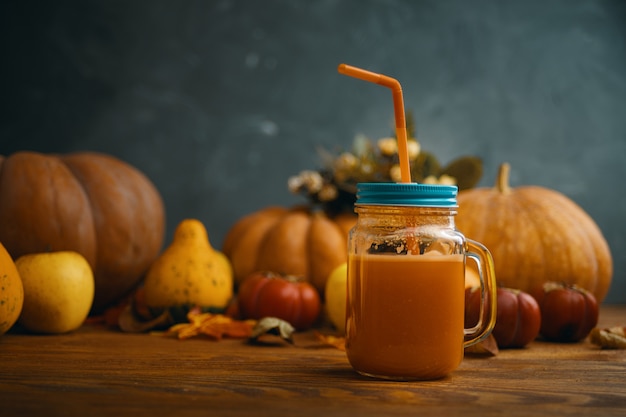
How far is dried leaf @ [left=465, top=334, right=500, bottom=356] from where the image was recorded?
1.50m

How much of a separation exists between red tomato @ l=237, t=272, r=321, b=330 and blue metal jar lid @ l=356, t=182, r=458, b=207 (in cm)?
71

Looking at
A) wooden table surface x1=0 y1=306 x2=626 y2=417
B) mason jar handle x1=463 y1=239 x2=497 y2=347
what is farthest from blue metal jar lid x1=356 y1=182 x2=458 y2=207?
wooden table surface x1=0 y1=306 x2=626 y2=417

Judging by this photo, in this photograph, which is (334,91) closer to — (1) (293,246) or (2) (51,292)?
(1) (293,246)

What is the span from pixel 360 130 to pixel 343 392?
1.85 metres

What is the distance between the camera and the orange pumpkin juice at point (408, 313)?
1.15m

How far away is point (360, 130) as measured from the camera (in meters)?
2.85

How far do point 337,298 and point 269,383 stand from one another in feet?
2.19

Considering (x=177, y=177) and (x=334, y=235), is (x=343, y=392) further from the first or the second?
(x=177, y=177)

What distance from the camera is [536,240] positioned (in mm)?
2025

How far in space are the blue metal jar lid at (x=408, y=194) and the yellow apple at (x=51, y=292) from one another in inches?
34.0

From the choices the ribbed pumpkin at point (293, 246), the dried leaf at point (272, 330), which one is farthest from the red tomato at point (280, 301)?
the ribbed pumpkin at point (293, 246)

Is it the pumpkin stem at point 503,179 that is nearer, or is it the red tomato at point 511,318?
the red tomato at point 511,318

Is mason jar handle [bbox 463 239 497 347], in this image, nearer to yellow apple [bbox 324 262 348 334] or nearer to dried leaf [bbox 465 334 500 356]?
dried leaf [bbox 465 334 500 356]

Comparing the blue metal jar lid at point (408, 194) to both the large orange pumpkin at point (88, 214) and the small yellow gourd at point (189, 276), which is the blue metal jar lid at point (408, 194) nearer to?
the small yellow gourd at point (189, 276)
